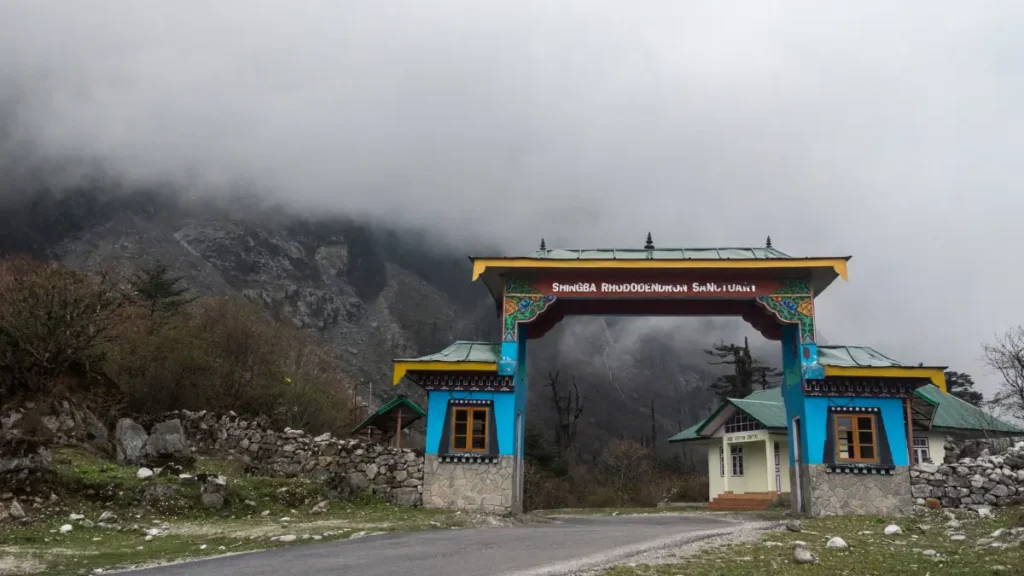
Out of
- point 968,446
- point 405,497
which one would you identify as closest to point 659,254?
point 405,497

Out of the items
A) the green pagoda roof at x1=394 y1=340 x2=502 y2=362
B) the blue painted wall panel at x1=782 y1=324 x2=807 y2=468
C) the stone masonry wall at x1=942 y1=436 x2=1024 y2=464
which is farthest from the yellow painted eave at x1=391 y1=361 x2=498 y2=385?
A: the stone masonry wall at x1=942 y1=436 x2=1024 y2=464

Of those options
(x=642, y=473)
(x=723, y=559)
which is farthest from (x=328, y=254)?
(x=723, y=559)

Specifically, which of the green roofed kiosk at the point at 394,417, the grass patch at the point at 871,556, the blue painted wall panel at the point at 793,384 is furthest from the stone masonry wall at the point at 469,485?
the blue painted wall panel at the point at 793,384

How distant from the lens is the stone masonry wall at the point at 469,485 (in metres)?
17.4

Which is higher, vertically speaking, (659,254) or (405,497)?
(659,254)

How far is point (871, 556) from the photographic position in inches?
356

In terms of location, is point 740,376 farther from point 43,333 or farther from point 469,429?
point 43,333

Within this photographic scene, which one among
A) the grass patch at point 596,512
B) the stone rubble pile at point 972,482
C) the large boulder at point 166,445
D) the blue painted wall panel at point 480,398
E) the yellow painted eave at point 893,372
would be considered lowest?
the grass patch at point 596,512

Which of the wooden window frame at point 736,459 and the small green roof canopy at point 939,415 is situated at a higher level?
the small green roof canopy at point 939,415

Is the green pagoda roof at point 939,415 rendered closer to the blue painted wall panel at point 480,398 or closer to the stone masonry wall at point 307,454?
the blue painted wall panel at point 480,398

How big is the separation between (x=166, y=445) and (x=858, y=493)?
16.7 meters

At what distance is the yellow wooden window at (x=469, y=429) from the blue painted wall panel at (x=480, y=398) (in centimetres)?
31

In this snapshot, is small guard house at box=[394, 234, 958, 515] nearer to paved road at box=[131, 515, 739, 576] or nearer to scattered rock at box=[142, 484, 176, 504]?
paved road at box=[131, 515, 739, 576]

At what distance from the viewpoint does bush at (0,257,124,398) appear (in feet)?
60.4
